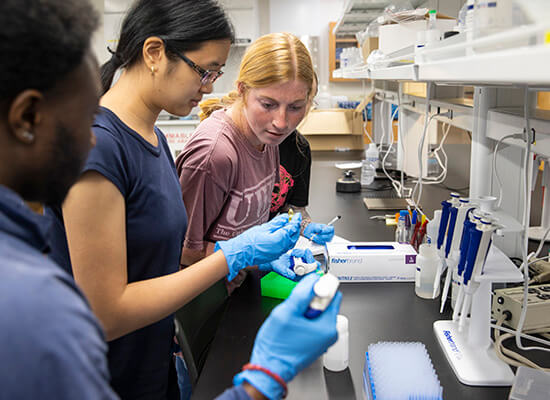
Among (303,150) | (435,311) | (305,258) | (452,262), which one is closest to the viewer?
(452,262)

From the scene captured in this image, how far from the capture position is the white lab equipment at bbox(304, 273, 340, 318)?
0.74 metres

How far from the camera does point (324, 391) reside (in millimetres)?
1021

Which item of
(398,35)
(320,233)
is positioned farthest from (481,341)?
(398,35)

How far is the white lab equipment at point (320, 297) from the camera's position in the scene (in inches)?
29.2

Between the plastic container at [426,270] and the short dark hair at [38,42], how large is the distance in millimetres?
1210

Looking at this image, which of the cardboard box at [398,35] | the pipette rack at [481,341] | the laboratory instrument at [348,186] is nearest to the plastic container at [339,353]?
the pipette rack at [481,341]

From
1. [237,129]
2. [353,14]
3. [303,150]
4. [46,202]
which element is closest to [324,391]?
[46,202]

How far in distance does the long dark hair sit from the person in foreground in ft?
1.83

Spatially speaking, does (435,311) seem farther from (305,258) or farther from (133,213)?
(133,213)

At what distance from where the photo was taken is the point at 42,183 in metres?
0.52

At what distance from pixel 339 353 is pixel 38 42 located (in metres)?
0.89

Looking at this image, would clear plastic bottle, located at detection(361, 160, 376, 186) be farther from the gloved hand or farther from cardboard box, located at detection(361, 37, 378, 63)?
the gloved hand

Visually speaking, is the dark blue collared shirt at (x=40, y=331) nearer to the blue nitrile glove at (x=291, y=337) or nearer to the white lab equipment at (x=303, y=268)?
the blue nitrile glove at (x=291, y=337)

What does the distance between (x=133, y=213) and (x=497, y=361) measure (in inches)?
35.5
